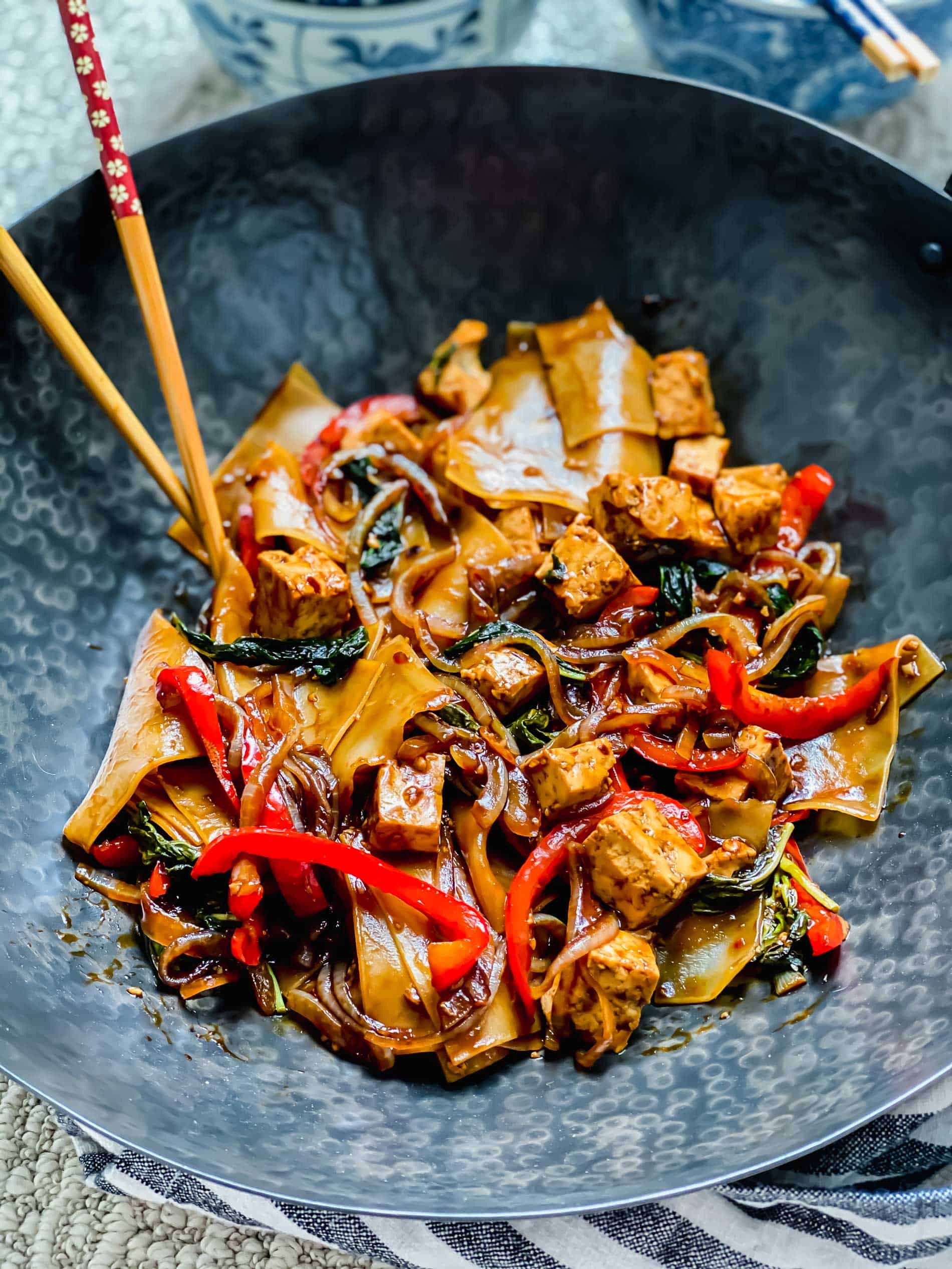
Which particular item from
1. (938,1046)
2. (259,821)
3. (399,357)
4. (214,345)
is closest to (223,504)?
(214,345)

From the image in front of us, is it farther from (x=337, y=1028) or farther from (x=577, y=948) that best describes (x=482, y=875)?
(x=337, y=1028)

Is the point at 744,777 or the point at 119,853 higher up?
the point at 119,853

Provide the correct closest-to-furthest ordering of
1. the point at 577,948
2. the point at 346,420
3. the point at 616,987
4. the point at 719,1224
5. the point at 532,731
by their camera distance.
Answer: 1. the point at 616,987
2. the point at 577,948
3. the point at 719,1224
4. the point at 532,731
5. the point at 346,420

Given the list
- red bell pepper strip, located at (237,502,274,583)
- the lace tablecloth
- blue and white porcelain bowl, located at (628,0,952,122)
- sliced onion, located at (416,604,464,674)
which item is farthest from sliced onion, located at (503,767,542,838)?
the lace tablecloth

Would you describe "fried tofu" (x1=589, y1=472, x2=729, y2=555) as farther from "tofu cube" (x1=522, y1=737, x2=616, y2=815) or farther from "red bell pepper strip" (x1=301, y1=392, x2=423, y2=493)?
"red bell pepper strip" (x1=301, y1=392, x2=423, y2=493)

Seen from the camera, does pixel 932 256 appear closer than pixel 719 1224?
No

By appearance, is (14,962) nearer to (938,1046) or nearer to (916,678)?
(938,1046)

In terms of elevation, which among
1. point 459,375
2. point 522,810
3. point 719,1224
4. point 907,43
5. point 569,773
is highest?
point 907,43

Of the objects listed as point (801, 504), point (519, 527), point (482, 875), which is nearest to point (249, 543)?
point (519, 527)
